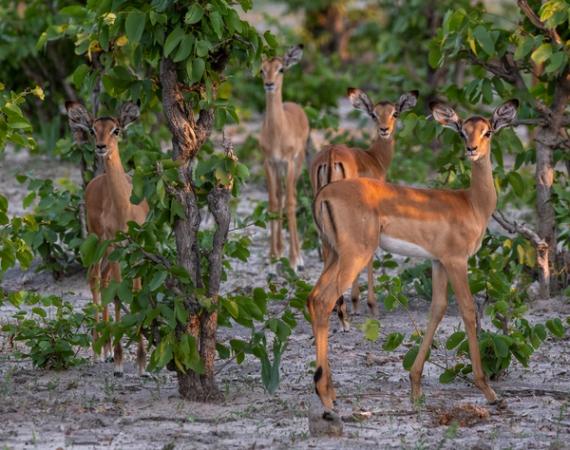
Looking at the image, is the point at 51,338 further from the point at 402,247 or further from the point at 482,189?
the point at 482,189

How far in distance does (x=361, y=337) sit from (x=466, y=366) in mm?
1349

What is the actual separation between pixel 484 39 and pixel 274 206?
3.51 meters

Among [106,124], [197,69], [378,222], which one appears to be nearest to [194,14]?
[197,69]

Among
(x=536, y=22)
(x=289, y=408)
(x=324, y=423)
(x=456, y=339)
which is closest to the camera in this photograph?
(x=324, y=423)

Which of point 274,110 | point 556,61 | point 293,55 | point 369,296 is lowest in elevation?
point 369,296

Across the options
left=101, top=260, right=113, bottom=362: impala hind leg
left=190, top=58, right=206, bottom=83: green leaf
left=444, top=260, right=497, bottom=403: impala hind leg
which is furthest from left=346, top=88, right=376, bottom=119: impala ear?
left=190, top=58, right=206, bottom=83: green leaf

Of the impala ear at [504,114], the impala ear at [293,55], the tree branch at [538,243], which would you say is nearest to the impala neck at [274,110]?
the impala ear at [293,55]

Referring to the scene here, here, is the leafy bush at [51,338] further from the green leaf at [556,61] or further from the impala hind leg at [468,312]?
the green leaf at [556,61]

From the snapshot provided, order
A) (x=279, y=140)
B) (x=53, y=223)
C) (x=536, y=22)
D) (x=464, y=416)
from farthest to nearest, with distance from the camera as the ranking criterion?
(x=279, y=140)
(x=53, y=223)
(x=536, y=22)
(x=464, y=416)

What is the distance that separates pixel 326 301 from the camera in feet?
19.1

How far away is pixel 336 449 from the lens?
17.0ft

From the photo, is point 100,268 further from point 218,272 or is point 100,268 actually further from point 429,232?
point 429,232

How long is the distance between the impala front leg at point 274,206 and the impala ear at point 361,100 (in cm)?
142

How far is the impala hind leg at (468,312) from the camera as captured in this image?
5.95 meters
